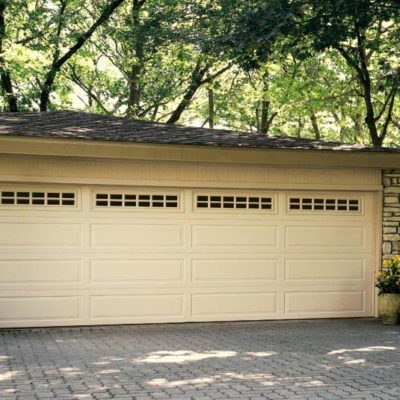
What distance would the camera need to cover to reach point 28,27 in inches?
890

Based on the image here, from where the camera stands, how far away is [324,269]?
529 inches

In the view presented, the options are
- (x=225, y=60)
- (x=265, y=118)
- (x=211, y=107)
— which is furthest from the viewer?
(x=265, y=118)

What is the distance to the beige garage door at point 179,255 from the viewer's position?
12.0 meters

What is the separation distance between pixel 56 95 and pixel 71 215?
17610 mm

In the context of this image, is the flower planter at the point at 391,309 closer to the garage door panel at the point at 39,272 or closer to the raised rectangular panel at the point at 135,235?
the raised rectangular panel at the point at 135,235

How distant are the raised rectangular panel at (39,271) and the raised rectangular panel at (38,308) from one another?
257 mm

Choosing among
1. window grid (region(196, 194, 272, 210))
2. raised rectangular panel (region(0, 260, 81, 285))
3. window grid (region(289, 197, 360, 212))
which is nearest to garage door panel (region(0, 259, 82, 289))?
raised rectangular panel (region(0, 260, 81, 285))

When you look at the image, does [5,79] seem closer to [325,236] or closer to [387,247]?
[325,236]

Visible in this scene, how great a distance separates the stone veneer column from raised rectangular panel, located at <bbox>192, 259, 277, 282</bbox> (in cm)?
202

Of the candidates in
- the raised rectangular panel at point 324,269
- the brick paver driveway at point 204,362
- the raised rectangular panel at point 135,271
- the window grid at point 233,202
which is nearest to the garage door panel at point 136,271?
the raised rectangular panel at point 135,271

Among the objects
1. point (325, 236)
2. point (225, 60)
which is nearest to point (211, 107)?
point (225, 60)

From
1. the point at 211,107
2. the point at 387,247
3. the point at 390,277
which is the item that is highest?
the point at 211,107

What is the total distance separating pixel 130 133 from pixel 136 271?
2201mm

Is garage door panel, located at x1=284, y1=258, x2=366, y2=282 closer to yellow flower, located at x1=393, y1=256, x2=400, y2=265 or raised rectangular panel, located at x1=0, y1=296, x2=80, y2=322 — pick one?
yellow flower, located at x1=393, y1=256, x2=400, y2=265
